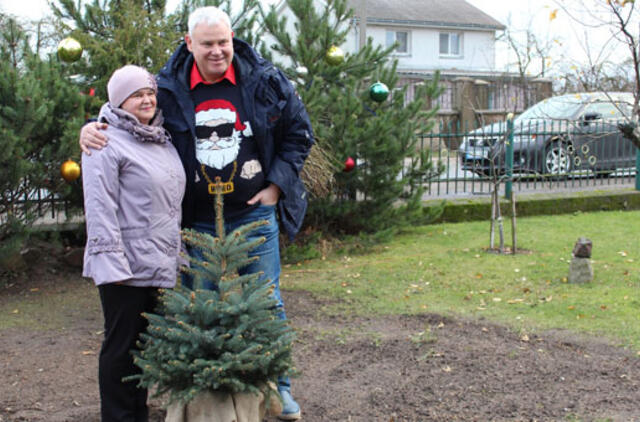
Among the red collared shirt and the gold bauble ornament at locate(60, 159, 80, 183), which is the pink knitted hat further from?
the gold bauble ornament at locate(60, 159, 80, 183)

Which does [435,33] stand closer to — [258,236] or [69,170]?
[69,170]

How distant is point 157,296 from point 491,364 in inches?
86.9

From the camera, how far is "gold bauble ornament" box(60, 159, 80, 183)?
6.00 meters

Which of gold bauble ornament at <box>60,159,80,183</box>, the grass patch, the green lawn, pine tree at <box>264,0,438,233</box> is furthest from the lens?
pine tree at <box>264,0,438,233</box>

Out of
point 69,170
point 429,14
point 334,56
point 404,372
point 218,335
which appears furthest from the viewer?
point 429,14

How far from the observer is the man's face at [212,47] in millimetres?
3176

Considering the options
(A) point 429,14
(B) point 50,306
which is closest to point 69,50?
(B) point 50,306

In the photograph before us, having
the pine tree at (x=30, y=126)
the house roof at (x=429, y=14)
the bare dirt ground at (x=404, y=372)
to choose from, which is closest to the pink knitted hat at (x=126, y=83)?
the bare dirt ground at (x=404, y=372)

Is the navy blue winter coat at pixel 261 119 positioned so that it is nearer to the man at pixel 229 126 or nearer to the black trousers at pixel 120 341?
the man at pixel 229 126

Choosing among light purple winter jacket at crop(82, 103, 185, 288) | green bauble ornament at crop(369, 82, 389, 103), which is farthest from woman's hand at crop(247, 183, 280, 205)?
green bauble ornament at crop(369, 82, 389, 103)

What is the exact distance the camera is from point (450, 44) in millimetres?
43531

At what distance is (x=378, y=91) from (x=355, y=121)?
1.86 feet

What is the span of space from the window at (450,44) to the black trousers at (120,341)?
42.2 m

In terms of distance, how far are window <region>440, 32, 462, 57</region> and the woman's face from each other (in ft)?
138
